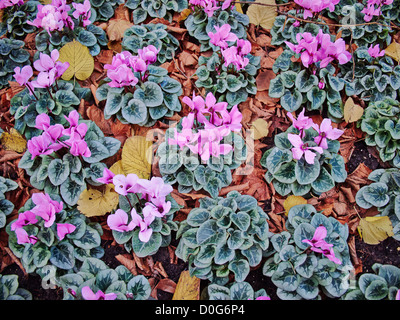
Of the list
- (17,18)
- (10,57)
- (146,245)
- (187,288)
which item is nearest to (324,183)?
(187,288)

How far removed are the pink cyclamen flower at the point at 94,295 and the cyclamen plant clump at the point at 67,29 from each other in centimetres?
191

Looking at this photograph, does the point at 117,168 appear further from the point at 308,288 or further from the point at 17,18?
the point at 17,18

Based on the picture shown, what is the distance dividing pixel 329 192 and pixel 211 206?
85 centimetres

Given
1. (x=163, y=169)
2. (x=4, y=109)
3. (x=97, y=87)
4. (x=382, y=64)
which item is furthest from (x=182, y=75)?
(x=382, y=64)

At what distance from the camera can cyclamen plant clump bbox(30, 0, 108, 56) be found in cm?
268

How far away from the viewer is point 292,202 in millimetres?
2322

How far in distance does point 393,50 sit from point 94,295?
299cm

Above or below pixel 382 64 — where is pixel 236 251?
below

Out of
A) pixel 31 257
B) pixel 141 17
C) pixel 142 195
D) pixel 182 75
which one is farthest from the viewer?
pixel 141 17

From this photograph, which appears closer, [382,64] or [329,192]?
[329,192]

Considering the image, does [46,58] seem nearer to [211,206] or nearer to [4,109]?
[4,109]

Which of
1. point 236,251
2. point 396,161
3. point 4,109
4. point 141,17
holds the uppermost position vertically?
point 141,17

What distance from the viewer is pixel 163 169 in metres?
2.33

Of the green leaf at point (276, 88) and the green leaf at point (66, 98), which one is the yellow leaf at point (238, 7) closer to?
the green leaf at point (276, 88)
